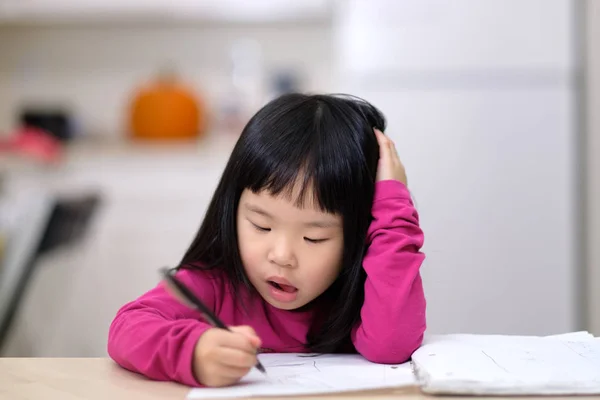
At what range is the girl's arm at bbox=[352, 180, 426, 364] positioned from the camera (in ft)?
2.78

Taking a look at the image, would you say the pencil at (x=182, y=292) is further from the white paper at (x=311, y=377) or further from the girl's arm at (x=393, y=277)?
the girl's arm at (x=393, y=277)

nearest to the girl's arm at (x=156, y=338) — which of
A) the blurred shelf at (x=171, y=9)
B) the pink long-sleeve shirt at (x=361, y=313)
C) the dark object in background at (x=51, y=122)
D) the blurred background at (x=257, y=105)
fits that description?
the pink long-sleeve shirt at (x=361, y=313)

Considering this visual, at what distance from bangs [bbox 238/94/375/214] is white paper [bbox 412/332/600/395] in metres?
0.19

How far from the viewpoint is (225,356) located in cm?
70

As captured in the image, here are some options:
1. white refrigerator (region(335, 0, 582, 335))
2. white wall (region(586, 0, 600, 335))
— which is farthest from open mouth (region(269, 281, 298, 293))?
white wall (region(586, 0, 600, 335))

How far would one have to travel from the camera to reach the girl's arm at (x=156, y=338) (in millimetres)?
727

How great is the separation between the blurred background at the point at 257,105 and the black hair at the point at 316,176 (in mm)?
807

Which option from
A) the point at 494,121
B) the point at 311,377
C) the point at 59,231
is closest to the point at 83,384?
the point at 311,377

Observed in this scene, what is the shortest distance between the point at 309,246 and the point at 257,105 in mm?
2357

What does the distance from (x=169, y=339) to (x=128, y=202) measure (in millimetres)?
2207

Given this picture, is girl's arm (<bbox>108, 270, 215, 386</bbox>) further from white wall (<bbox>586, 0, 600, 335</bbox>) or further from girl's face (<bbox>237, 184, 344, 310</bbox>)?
white wall (<bbox>586, 0, 600, 335</bbox>)

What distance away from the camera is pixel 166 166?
2.89 meters

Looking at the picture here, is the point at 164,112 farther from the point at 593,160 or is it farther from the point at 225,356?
the point at 225,356

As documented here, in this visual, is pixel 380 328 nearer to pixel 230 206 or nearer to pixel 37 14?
pixel 230 206
